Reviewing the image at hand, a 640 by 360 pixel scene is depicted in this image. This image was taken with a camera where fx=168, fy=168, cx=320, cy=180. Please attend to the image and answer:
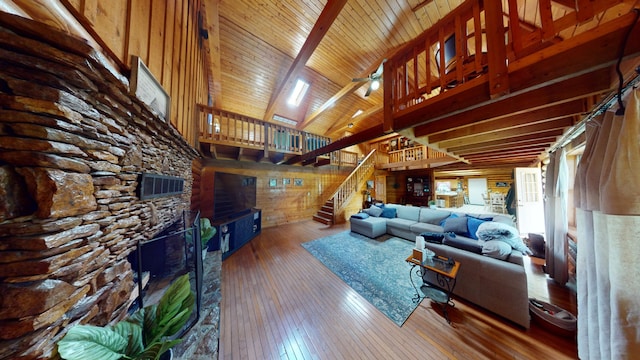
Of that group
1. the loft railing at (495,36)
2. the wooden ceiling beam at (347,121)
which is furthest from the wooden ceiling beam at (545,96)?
the wooden ceiling beam at (347,121)

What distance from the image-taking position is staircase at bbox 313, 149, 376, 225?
18.9ft

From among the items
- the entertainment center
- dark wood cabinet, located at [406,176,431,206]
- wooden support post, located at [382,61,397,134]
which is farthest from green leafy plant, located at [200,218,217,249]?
dark wood cabinet, located at [406,176,431,206]

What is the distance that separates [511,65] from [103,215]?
3122 mm

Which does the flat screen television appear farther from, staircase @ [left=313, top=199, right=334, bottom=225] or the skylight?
the skylight

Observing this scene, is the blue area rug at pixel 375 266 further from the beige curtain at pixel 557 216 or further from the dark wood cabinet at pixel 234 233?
Result: the beige curtain at pixel 557 216

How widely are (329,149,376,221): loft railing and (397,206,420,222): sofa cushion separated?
1876 millimetres

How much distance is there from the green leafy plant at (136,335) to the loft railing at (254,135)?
129 inches

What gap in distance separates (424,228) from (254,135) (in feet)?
15.1

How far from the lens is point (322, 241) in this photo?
4070 millimetres

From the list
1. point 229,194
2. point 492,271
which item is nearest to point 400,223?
point 492,271

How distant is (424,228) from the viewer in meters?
3.93

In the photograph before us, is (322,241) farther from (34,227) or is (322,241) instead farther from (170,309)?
(34,227)

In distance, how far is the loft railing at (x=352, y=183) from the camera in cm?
589

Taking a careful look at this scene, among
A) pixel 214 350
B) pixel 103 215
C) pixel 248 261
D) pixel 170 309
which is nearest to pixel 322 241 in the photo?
pixel 248 261
